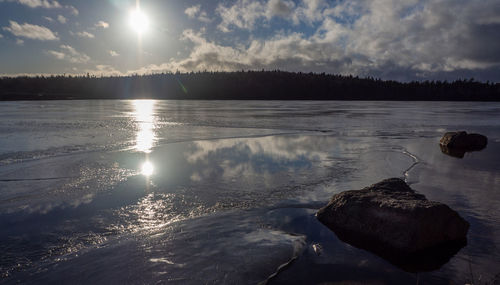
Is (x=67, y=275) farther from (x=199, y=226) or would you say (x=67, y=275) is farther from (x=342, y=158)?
(x=342, y=158)

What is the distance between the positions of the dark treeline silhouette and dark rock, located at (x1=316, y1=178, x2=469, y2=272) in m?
95.3

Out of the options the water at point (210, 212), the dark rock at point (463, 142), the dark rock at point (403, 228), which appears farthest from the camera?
the dark rock at point (463, 142)

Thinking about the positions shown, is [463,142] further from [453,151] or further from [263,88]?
[263,88]

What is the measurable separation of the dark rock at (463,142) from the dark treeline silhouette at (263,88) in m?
88.3

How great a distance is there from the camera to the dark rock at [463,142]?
10867mm

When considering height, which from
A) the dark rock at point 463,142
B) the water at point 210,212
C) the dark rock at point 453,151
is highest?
the dark rock at point 463,142

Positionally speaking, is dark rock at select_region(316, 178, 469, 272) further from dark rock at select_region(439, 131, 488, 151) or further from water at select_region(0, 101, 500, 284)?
dark rock at select_region(439, 131, 488, 151)

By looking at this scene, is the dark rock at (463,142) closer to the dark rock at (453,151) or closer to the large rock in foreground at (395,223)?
the dark rock at (453,151)

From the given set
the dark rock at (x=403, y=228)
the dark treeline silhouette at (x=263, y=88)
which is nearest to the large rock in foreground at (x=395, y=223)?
the dark rock at (x=403, y=228)

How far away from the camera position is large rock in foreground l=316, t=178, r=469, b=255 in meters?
3.70

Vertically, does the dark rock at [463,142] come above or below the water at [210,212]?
above

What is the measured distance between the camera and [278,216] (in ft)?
15.4

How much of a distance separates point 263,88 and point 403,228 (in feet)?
358

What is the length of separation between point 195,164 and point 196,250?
170 inches
